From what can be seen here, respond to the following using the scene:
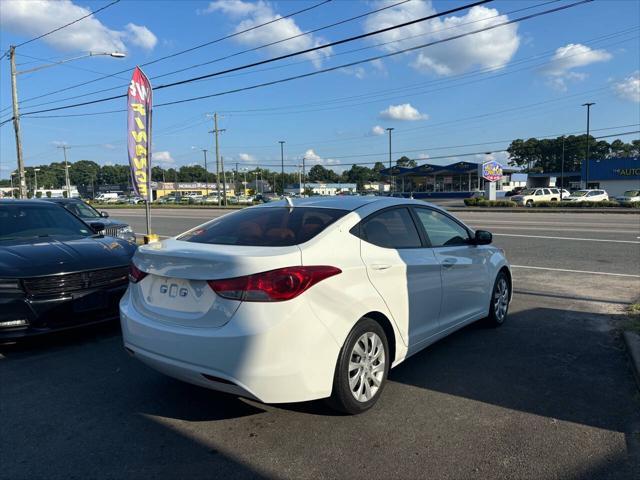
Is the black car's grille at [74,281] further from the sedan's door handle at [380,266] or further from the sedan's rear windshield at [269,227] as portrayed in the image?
the sedan's door handle at [380,266]

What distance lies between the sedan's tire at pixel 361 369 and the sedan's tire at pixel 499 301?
2.25 m

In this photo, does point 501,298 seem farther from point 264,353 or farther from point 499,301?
point 264,353

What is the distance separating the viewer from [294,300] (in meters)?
3.03

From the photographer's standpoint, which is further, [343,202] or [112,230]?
[112,230]

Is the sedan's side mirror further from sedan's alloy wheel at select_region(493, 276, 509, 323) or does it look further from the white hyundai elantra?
the white hyundai elantra

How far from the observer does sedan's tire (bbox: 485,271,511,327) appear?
5543mm

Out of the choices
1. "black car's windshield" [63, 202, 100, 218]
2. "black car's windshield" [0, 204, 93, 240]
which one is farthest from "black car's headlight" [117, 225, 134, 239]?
"black car's windshield" [0, 204, 93, 240]

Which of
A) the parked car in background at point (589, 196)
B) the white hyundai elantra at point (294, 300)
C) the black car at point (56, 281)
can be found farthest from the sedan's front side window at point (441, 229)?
the parked car in background at point (589, 196)

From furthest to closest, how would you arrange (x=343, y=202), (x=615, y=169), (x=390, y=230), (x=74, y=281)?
(x=615, y=169), (x=74, y=281), (x=343, y=202), (x=390, y=230)

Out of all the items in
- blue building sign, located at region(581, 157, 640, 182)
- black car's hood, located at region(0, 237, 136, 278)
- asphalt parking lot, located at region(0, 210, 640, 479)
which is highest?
blue building sign, located at region(581, 157, 640, 182)

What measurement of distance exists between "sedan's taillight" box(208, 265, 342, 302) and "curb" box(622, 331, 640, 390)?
308 cm

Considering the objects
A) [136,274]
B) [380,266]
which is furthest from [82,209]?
[380,266]

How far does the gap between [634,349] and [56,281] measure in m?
5.64

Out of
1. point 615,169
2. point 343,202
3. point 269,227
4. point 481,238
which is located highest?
point 615,169
